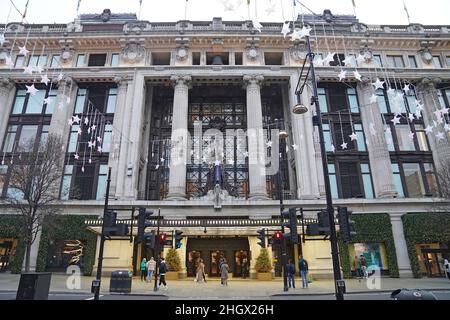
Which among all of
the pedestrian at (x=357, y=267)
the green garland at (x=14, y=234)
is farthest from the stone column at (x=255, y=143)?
the green garland at (x=14, y=234)

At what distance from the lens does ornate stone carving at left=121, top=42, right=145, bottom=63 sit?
32.9 m

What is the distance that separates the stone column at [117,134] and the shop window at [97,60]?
4.06 m

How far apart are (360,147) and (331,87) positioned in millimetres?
7636

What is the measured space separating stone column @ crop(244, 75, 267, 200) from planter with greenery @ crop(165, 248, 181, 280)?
342 inches

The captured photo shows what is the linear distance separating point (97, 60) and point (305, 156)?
25.8 meters

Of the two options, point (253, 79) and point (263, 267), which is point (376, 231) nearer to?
point (263, 267)

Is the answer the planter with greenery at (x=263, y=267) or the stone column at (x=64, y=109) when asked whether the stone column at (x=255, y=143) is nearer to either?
the planter with greenery at (x=263, y=267)

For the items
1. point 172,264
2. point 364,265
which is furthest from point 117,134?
point 364,265

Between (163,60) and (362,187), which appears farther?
(163,60)

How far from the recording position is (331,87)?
33.1m

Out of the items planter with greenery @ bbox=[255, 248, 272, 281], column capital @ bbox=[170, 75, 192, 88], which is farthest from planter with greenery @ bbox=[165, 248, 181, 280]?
column capital @ bbox=[170, 75, 192, 88]
